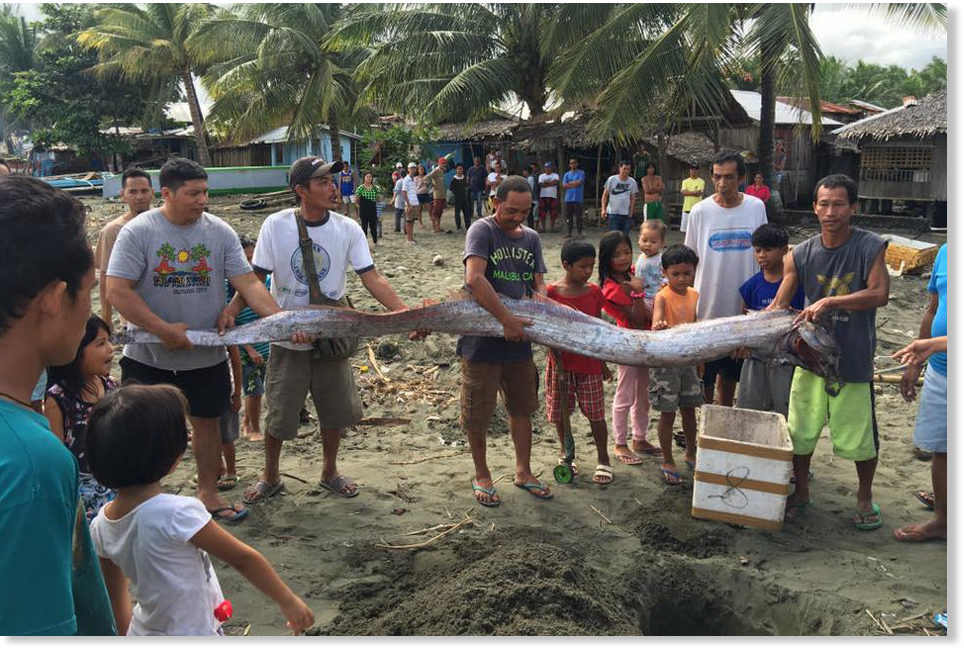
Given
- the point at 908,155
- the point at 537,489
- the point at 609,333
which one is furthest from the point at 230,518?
the point at 908,155

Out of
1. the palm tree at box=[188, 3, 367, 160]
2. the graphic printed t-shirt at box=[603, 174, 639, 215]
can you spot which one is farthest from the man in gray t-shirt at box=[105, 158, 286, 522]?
the palm tree at box=[188, 3, 367, 160]

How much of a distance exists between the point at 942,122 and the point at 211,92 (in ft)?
70.5

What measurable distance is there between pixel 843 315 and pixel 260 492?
12.0 ft

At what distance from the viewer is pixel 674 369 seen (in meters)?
4.82

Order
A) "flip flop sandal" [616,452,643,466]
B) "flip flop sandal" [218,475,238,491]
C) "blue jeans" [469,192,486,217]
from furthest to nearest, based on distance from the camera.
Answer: "blue jeans" [469,192,486,217]
"flip flop sandal" [616,452,643,466]
"flip flop sandal" [218,475,238,491]

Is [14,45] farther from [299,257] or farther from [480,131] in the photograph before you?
[299,257]

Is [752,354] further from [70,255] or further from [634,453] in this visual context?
[70,255]

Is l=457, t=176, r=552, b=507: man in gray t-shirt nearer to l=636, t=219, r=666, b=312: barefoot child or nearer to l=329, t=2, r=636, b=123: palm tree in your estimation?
l=636, t=219, r=666, b=312: barefoot child

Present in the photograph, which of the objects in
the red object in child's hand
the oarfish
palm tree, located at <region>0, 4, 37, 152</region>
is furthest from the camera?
palm tree, located at <region>0, 4, 37, 152</region>

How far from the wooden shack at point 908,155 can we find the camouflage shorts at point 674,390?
52.2 ft

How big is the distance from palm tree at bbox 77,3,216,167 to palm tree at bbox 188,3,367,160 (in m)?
4.08

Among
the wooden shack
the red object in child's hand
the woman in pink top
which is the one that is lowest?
the red object in child's hand

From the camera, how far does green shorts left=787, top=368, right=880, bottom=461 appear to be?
13.6ft

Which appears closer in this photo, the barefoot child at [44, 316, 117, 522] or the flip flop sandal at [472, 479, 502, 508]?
the barefoot child at [44, 316, 117, 522]
